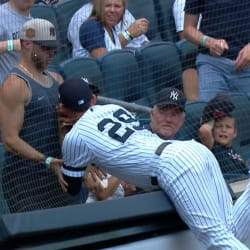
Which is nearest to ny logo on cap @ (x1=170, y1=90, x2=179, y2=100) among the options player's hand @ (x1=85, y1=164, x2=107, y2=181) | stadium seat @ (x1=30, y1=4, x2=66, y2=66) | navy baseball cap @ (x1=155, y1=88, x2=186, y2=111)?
navy baseball cap @ (x1=155, y1=88, x2=186, y2=111)

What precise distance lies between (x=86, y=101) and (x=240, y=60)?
57.1 inches

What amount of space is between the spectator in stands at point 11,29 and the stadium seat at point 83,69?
263 millimetres

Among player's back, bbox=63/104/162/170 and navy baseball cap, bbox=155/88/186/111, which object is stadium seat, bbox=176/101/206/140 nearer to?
navy baseball cap, bbox=155/88/186/111

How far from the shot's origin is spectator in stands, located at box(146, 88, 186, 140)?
154 inches

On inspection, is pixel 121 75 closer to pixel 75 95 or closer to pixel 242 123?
pixel 242 123

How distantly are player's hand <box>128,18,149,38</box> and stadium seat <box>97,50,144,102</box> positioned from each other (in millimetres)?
586

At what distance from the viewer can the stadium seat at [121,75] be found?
15.0 ft

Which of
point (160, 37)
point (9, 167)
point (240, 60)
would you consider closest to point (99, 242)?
point (9, 167)

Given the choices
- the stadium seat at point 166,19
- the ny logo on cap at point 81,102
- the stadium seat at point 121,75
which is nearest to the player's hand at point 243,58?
the stadium seat at point 121,75

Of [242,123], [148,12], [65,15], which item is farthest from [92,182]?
[148,12]

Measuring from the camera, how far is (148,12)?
570 centimetres

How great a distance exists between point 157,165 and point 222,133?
47.1 inches

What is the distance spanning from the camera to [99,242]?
10.7 ft

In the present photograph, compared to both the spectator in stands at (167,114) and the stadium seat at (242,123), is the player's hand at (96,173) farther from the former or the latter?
the stadium seat at (242,123)
